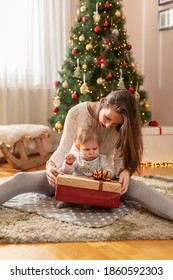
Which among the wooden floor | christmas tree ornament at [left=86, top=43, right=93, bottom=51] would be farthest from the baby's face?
christmas tree ornament at [left=86, top=43, right=93, bottom=51]

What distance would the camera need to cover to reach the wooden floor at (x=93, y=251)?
1747 mm

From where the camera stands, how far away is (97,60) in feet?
13.4

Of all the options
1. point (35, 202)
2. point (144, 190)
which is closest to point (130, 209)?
point (144, 190)

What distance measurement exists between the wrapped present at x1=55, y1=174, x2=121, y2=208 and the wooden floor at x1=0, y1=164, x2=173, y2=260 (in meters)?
0.35

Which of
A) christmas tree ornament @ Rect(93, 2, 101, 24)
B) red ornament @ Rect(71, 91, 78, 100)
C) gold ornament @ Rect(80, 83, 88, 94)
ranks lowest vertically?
red ornament @ Rect(71, 91, 78, 100)

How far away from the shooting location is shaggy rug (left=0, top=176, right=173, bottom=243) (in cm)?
193

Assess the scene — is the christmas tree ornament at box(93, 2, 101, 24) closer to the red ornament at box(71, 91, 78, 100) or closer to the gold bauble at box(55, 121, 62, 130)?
the red ornament at box(71, 91, 78, 100)

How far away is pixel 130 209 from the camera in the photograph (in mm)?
2381

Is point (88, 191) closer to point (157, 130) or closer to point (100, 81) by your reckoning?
point (100, 81)

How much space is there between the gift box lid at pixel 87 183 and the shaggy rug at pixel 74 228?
0.52 feet

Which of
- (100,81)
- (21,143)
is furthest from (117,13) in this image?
(21,143)
